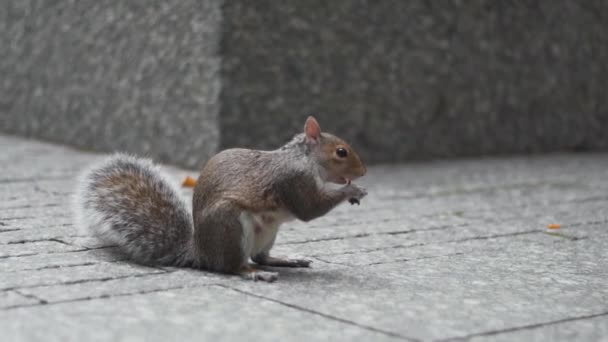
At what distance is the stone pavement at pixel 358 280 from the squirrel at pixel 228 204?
0.08 meters

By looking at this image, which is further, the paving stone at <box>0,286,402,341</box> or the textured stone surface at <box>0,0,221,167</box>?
the textured stone surface at <box>0,0,221,167</box>

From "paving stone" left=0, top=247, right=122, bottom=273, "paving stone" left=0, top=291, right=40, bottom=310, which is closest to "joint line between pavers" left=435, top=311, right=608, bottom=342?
"paving stone" left=0, top=291, right=40, bottom=310

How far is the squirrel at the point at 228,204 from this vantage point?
304 cm

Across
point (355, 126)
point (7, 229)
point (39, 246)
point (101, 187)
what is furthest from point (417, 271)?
point (355, 126)

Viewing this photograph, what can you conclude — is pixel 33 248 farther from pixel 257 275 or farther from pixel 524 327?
pixel 524 327

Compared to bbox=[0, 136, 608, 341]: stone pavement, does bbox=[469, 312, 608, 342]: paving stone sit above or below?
below

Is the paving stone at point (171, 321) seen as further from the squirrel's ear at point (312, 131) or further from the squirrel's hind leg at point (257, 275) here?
the squirrel's ear at point (312, 131)

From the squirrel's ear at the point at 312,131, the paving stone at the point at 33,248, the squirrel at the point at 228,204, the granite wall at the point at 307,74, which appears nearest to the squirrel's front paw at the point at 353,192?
the squirrel at the point at 228,204

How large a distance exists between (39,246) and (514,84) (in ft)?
15.3

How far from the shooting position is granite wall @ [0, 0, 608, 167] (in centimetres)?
591

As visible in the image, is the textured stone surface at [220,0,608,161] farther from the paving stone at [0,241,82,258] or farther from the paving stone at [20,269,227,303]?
the paving stone at [20,269,227,303]

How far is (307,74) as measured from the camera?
6195 millimetres

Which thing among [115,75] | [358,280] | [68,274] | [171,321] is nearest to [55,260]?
[68,274]

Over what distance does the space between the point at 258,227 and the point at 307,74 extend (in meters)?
3.22
